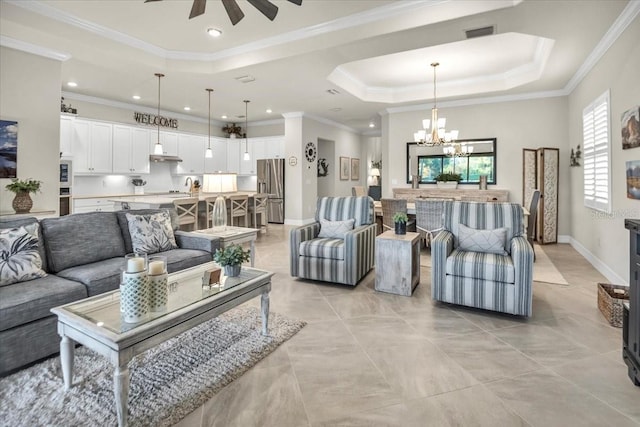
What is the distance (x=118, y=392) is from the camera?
159cm

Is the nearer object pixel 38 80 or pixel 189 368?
pixel 189 368

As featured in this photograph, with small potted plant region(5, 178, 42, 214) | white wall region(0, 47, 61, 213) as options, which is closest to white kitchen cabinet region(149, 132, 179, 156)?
white wall region(0, 47, 61, 213)

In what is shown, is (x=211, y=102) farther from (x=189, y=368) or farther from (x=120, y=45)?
(x=189, y=368)

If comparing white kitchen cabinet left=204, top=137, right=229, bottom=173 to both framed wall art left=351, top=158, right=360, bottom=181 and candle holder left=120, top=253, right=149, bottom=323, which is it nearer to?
framed wall art left=351, top=158, right=360, bottom=181

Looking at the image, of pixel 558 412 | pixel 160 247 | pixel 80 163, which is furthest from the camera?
pixel 80 163

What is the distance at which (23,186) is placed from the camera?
3.93m

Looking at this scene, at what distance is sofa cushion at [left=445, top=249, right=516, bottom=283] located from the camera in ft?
9.58

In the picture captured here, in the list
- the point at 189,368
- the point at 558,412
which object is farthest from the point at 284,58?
the point at 558,412

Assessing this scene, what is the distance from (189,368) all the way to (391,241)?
2210mm

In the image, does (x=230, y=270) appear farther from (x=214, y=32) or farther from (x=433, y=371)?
(x=214, y=32)

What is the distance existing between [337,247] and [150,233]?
6.17 ft

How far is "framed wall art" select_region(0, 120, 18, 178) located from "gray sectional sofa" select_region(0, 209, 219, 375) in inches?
76.6

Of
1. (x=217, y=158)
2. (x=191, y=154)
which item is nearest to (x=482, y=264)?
(x=191, y=154)

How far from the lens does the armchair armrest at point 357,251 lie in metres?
3.72
